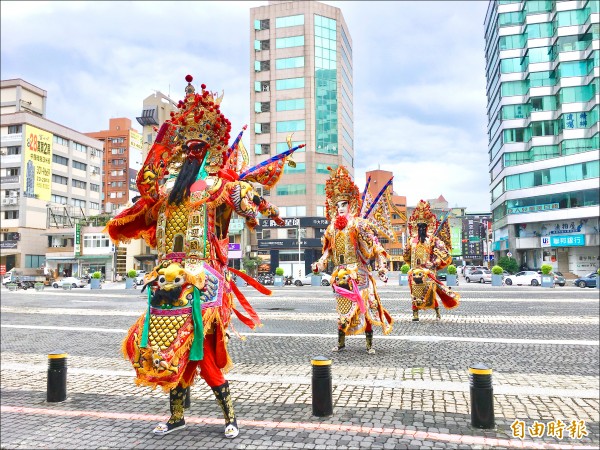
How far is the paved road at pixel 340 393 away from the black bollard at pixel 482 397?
11cm

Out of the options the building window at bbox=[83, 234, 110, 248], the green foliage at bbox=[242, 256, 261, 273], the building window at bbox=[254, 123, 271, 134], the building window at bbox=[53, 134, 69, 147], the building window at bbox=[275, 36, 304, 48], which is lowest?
the green foliage at bbox=[242, 256, 261, 273]

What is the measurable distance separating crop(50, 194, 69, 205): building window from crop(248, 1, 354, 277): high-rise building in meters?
25.8

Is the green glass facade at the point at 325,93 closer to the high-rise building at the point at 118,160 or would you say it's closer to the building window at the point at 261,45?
the building window at the point at 261,45

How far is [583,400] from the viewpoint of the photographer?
520 cm

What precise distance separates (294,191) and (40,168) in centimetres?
3038

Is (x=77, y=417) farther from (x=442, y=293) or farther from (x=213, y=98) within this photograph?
(x=442, y=293)

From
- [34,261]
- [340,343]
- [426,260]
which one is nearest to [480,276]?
[426,260]

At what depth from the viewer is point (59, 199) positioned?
55938 mm

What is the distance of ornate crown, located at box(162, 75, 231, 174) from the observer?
4.33 m

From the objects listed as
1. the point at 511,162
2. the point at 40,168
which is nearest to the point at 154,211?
the point at 511,162

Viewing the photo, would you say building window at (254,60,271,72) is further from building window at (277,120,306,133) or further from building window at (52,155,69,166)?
building window at (52,155,69,166)

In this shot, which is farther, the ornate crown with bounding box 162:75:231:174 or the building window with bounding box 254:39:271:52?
the building window with bounding box 254:39:271:52

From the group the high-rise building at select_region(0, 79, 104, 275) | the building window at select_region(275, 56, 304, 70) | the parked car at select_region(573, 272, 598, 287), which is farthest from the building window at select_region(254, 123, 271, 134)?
the parked car at select_region(573, 272, 598, 287)

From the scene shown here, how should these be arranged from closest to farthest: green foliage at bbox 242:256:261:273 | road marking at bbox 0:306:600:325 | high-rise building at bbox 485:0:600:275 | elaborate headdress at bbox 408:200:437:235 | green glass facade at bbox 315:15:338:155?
road marking at bbox 0:306:600:325
elaborate headdress at bbox 408:200:437:235
high-rise building at bbox 485:0:600:275
green foliage at bbox 242:256:261:273
green glass facade at bbox 315:15:338:155
